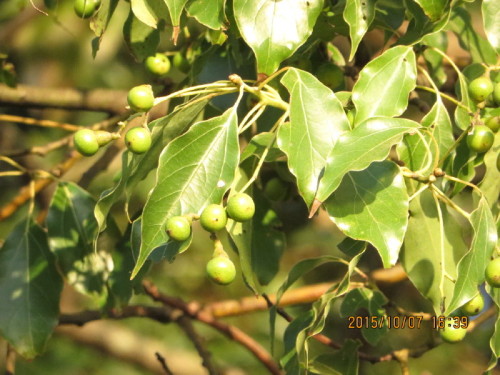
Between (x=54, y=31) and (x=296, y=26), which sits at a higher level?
(x=296, y=26)

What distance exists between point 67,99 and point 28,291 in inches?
27.6

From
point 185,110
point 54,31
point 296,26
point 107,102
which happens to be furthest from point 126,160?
point 54,31

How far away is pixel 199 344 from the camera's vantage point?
6.69 ft

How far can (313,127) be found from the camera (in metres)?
1.24

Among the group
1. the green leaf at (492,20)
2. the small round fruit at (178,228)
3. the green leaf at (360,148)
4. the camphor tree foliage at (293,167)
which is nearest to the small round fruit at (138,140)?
the camphor tree foliage at (293,167)

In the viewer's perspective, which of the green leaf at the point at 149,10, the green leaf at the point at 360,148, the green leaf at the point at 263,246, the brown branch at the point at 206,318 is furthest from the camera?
the brown branch at the point at 206,318

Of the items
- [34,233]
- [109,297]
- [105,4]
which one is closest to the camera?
[105,4]

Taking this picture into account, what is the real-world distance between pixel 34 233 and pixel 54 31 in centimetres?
202

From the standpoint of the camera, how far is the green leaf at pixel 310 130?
1.20 m

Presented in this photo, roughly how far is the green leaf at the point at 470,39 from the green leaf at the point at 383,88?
351 millimetres

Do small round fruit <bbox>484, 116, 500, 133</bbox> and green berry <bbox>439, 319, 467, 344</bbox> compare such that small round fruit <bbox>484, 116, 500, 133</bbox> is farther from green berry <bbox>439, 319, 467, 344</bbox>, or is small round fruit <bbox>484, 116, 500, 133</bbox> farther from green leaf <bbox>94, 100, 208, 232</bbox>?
green leaf <bbox>94, 100, 208, 232</bbox>

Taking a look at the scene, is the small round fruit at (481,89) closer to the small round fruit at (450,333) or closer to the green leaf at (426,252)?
the green leaf at (426,252)

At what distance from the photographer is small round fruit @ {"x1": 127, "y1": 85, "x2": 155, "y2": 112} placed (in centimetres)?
123

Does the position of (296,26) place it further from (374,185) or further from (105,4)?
(105,4)
